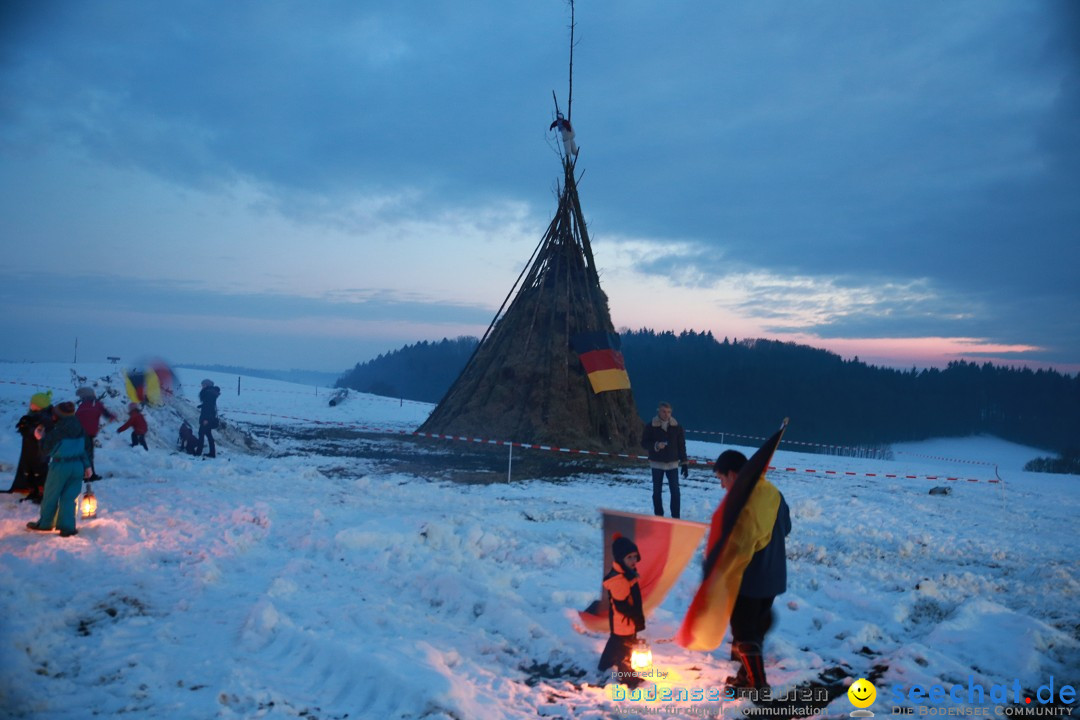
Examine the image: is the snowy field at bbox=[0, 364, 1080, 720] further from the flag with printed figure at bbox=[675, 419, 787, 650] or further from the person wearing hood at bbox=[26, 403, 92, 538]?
the flag with printed figure at bbox=[675, 419, 787, 650]

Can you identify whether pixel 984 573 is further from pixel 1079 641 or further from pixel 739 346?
pixel 739 346

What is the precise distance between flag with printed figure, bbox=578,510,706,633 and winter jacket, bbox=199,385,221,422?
1083 centimetres

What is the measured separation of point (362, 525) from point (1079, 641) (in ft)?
21.3

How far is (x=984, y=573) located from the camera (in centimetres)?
681

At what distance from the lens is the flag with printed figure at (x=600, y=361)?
53.0ft

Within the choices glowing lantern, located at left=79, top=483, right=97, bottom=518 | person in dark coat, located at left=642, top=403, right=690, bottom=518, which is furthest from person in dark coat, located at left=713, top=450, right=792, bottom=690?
glowing lantern, located at left=79, top=483, right=97, bottom=518

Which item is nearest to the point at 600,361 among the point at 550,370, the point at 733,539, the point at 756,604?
the point at 550,370

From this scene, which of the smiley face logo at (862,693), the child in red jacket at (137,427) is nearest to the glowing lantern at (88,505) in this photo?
the child in red jacket at (137,427)

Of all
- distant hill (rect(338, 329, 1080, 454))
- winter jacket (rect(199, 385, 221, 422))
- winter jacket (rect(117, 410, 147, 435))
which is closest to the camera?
winter jacket (rect(117, 410, 147, 435))

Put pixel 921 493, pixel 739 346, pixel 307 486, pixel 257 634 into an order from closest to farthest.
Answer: pixel 257 634 → pixel 307 486 → pixel 921 493 → pixel 739 346

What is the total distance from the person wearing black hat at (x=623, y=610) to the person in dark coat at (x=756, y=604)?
0.60 m

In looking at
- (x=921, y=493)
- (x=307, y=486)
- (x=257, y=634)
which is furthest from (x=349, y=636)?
(x=921, y=493)

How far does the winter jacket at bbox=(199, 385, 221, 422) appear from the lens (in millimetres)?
12695

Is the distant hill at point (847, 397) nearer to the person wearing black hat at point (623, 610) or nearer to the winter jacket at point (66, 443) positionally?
the winter jacket at point (66, 443)
